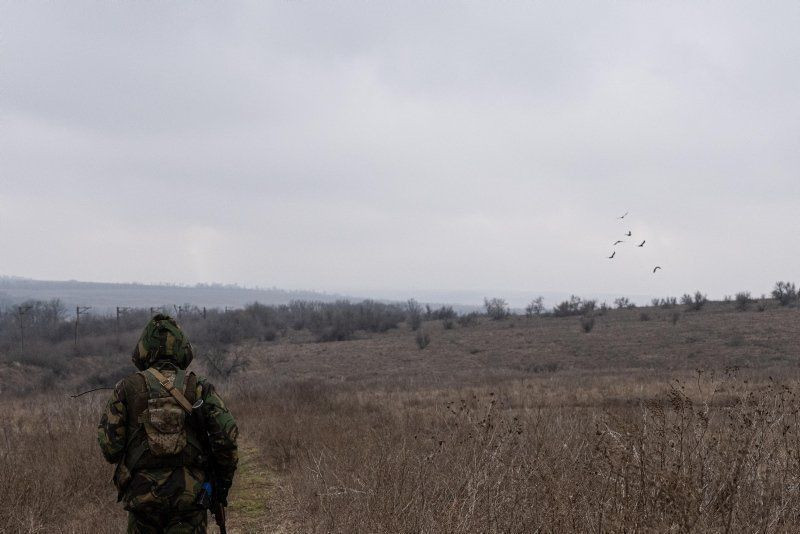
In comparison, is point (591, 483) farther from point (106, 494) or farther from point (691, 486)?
point (106, 494)

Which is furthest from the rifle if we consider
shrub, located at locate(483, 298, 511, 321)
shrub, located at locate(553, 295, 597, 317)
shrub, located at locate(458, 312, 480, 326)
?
shrub, located at locate(483, 298, 511, 321)

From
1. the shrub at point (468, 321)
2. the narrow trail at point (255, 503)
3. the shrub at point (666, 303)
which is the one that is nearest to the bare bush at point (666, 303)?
the shrub at point (666, 303)

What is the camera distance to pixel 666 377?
586 inches

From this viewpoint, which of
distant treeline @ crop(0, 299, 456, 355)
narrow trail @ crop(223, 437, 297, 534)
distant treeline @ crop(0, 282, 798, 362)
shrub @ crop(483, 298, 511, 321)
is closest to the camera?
narrow trail @ crop(223, 437, 297, 534)

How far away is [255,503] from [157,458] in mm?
3108

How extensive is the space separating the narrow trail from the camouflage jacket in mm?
2019

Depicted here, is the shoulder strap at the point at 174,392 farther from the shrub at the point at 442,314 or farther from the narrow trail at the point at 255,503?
the shrub at the point at 442,314

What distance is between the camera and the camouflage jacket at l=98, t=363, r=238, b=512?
327cm

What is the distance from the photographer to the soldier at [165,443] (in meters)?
3.29

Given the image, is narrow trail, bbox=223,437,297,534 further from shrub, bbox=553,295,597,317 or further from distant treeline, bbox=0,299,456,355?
shrub, bbox=553,295,597,317

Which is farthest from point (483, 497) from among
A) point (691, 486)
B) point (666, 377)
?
point (666, 377)

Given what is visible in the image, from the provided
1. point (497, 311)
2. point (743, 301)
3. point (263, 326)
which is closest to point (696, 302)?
point (743, 301)

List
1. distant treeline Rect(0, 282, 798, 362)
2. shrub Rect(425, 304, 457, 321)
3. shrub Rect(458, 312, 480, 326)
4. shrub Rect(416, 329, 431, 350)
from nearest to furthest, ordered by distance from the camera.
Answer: shrub Rect(416, 329, 431, 350) < distant treeline Rect(0, 282, 798, 362) < shrub Rect(458, 312, 480, 326) < shrub Rect(425, 304, 457, 321)

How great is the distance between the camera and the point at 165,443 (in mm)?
3297
